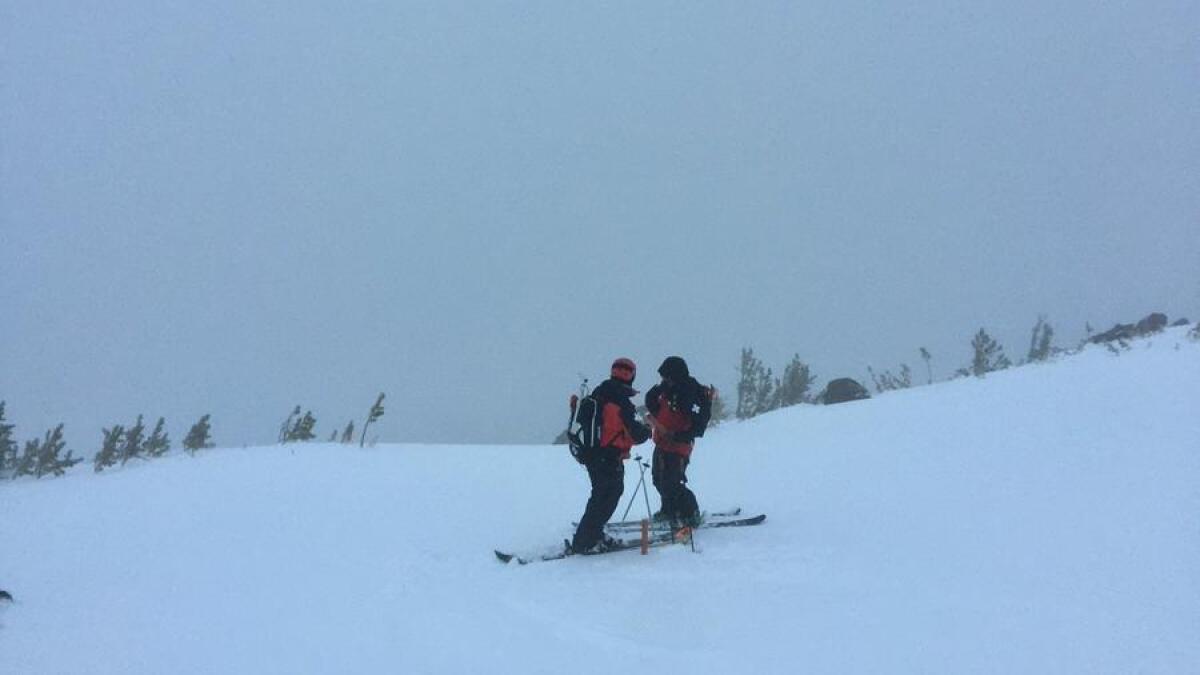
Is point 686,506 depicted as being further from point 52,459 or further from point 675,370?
point 52,459

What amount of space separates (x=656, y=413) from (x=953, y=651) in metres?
4.02

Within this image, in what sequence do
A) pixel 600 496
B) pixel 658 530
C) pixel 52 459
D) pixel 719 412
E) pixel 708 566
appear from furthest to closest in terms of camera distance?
pixel 719 412, pixel 52 459, pixel 658 530, pixel 600 496, pixel 708 566

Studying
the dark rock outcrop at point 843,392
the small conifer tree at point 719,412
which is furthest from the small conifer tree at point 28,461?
the dark rock outcrop at point 843,392

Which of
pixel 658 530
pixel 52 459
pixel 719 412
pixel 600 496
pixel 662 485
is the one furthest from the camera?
pixel 719 412

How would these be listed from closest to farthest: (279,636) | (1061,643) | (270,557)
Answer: (1061,643) < (279,636) < (270,557)

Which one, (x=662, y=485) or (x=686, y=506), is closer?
(x=686, y=506)

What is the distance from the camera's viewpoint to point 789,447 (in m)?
11.6

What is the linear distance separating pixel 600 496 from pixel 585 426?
2.01ft

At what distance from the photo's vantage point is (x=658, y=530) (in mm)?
7438

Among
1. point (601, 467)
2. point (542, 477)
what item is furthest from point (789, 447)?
point (601, 467)

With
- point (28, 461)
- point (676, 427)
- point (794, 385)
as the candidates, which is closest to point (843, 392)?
point (794, 385)

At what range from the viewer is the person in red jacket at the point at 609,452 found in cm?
679

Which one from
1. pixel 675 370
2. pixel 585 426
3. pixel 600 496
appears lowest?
pixel 600 496

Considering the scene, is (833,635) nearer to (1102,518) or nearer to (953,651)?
(953,651)
